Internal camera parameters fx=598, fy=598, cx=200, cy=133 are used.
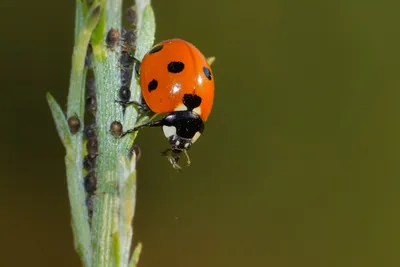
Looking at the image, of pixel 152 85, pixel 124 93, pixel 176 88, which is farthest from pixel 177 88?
pixel 124 93

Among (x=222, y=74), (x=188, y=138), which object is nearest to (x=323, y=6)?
(x=222, y=74)

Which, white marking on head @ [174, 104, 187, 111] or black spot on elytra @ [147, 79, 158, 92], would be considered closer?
black spot on elytra @ [147, 79, 158, 92]

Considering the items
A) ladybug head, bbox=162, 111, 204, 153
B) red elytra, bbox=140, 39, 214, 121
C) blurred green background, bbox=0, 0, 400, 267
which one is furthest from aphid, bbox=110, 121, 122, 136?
blurred green background, bbox=0, 0, 400, 267

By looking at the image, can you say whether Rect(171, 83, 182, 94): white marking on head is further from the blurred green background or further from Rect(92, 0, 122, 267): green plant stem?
the blurred green background

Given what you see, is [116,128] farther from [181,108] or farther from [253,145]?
[253,145]

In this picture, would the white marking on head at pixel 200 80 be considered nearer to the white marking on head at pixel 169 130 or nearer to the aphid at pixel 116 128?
the white marking on head at pixel 169 130

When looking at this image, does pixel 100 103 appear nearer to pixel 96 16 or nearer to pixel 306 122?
pixel 96 16

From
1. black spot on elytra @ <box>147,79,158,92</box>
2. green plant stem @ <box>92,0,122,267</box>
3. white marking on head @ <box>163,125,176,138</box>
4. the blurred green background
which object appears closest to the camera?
green plant stem @ <box>92,0,122,267</box>
